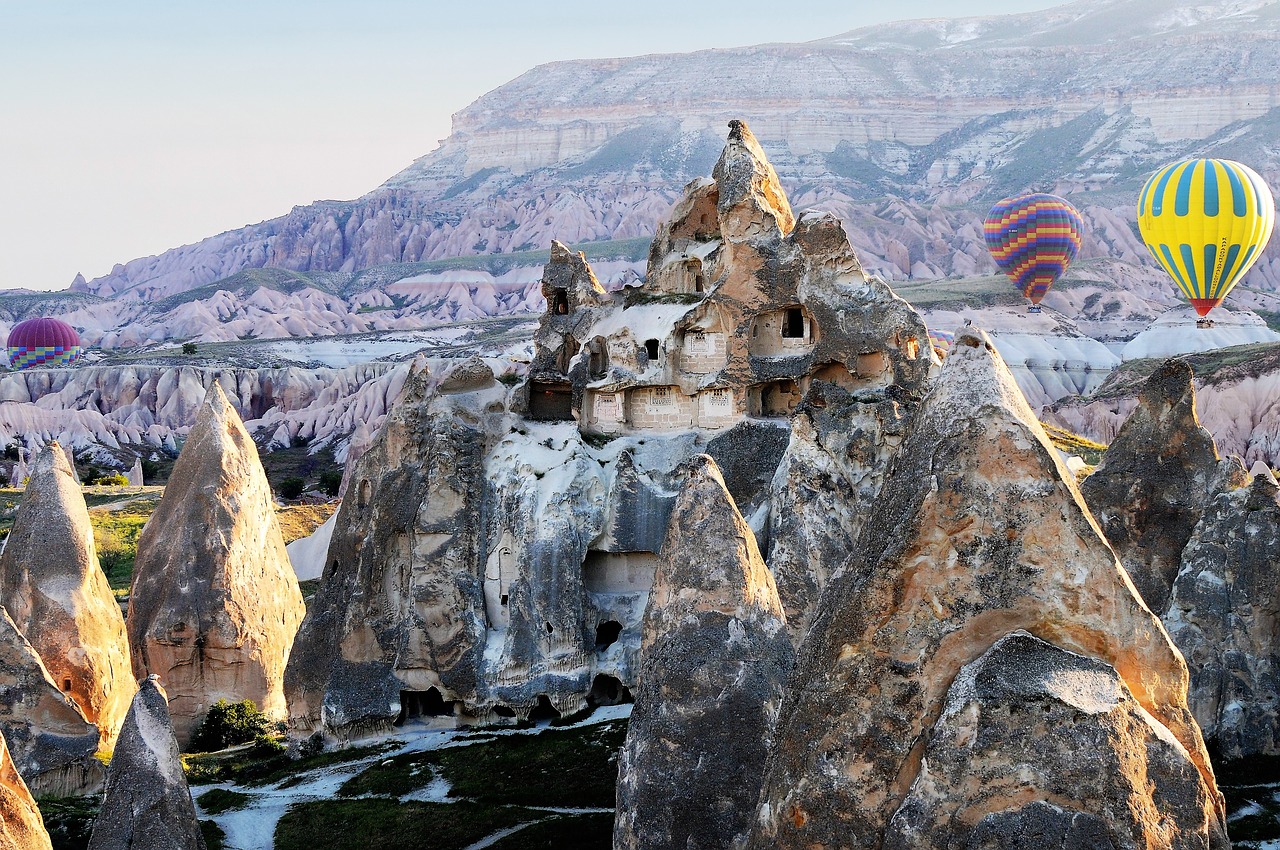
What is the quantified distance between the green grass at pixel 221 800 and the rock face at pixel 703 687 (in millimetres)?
13223

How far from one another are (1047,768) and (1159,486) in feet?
52.3

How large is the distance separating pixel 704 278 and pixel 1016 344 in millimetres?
74224

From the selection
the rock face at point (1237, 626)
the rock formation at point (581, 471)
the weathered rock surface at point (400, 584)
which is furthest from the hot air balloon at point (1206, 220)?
the rock face at point (1237, 626)

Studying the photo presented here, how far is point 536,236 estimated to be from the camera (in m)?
187

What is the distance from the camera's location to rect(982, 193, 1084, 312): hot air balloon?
310 feet

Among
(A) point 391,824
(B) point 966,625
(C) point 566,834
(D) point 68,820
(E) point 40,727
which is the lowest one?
(A) point 391,824

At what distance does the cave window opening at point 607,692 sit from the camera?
2903 centimetres

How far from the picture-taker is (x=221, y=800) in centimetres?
2509

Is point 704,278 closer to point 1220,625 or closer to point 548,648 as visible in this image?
point 548,648

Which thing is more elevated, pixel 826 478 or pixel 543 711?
pixel 826 478

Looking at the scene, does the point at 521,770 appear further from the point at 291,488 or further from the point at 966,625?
the point at 291,488

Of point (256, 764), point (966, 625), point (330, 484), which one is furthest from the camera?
point (330, 484)

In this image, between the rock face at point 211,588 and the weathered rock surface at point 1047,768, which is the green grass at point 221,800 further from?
the weathered rock surface at point 1047,768

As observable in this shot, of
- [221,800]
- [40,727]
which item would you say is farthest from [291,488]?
[40,727]
